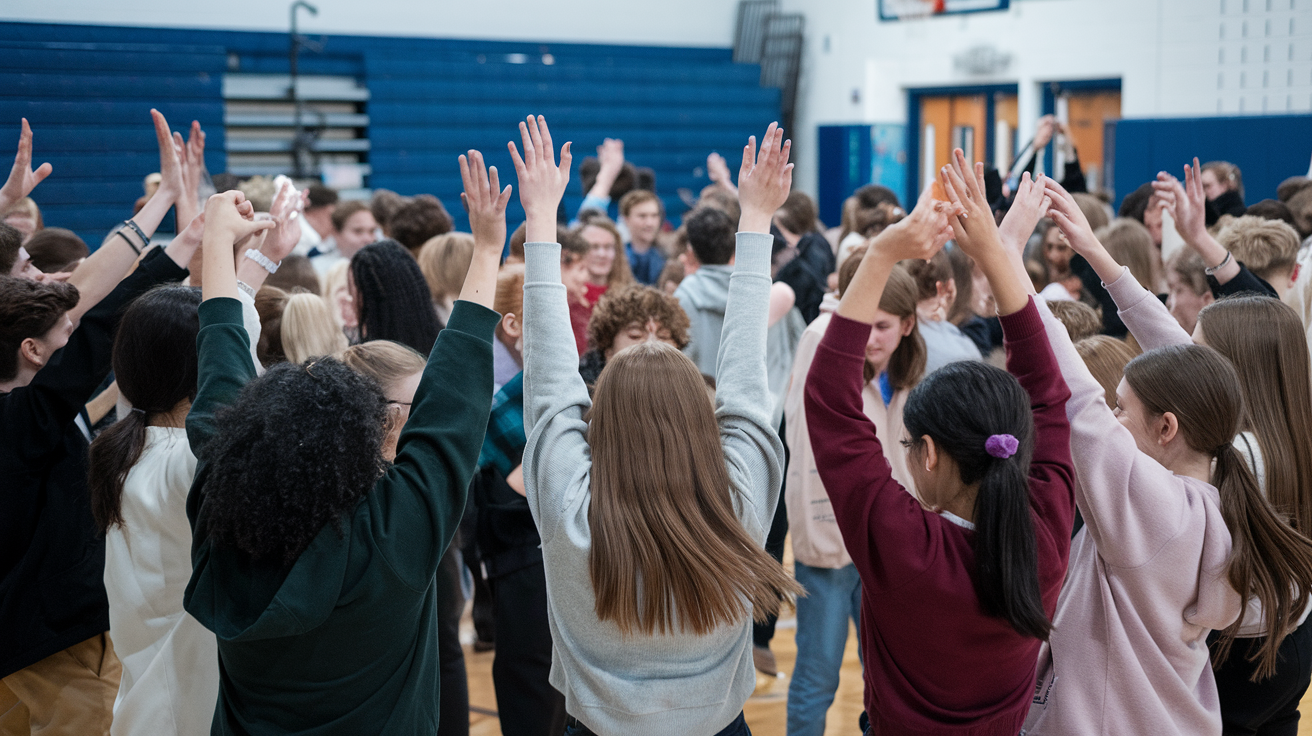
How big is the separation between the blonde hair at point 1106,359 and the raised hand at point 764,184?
2.67ft

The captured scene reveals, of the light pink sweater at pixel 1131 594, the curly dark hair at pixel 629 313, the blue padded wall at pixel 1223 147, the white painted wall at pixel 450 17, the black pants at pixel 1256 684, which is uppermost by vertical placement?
the white painted wall at pixel 450 17

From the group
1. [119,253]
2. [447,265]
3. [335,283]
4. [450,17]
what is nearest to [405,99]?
[450,17]

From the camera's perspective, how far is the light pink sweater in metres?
1.63

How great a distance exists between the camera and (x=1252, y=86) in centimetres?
830

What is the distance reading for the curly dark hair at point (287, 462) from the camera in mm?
1381

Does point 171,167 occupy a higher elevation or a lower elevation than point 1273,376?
higher

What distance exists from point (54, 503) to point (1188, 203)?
2.66 m

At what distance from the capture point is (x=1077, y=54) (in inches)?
383

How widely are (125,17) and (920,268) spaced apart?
8.91 m

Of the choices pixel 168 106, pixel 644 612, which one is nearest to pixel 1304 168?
pixel 644 612

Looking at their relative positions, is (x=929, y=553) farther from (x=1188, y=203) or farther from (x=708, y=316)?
(x=708, y=316)

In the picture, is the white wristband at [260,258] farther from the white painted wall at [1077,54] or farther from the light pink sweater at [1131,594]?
the white painted wall at [1077,54]

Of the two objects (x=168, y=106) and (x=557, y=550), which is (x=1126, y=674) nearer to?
(x=557, y=550)

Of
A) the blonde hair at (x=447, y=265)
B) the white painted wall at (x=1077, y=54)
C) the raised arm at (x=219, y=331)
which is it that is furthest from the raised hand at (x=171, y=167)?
the white painted wall at (x=1077, y=54)
